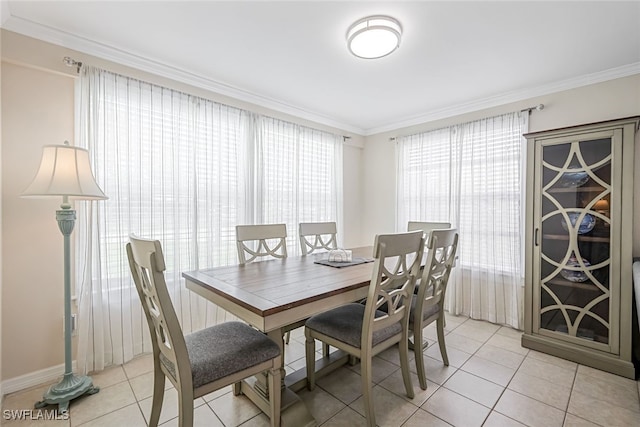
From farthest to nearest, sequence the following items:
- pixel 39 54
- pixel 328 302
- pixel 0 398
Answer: pixel 39 54, pixel 0 398, pixel 328 302

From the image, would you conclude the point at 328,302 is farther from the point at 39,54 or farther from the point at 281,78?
the point at 39,54

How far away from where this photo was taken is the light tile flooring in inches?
65.6

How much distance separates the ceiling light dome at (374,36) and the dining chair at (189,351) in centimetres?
176

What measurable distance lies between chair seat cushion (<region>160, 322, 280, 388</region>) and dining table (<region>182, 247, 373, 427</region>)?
110mm

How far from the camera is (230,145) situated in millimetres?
2869

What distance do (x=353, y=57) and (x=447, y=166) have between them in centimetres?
186

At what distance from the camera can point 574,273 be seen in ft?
7.76

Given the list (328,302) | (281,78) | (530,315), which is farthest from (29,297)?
(530,315)

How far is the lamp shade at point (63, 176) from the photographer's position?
5.36ft

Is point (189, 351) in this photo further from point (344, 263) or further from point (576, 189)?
point (576, 189)

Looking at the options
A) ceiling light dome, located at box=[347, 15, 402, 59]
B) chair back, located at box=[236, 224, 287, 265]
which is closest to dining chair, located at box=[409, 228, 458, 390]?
chair back, located at box=[236, 224, 287, 265]

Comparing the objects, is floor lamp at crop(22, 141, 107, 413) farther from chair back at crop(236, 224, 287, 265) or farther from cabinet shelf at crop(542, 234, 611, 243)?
cabinet shelf at crop(542, 234, 611, 243)

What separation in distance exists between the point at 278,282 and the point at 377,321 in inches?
24.2

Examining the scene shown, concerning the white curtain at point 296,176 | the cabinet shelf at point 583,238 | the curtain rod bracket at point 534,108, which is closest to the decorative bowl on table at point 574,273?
the cabinet shelf at point 583,238
